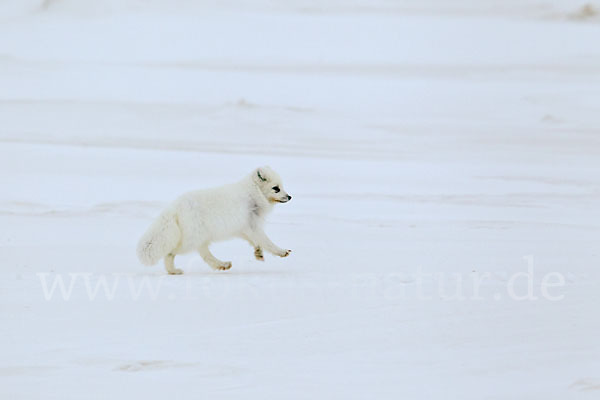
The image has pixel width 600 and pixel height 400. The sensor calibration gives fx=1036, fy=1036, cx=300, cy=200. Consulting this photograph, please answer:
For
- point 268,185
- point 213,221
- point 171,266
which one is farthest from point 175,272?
point 268,185

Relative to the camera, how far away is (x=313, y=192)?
12016 millimetres

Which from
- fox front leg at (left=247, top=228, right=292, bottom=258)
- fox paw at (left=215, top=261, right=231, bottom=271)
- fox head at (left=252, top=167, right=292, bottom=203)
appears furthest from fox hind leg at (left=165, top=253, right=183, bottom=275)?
fox head at (left=252, top=167, right=292, bottom=203)

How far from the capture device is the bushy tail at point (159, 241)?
22.6 ft

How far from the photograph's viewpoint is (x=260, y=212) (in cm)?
736

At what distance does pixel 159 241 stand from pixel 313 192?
17.2 ft

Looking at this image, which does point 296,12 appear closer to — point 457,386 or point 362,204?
point 362,204

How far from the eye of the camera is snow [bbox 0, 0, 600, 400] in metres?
4.79

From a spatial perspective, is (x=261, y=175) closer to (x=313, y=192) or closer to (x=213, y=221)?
(x=213, y=221)

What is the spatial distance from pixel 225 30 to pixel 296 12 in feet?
7.08

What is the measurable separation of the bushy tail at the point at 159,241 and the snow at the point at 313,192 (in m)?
0.17

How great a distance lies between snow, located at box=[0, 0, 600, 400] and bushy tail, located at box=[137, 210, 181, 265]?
17 cm

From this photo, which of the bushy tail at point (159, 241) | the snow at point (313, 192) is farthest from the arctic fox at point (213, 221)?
the snow at point (313, 192)

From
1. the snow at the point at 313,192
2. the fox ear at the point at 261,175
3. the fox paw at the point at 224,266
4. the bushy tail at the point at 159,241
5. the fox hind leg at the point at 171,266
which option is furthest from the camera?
the fox ear at the point at 261,175

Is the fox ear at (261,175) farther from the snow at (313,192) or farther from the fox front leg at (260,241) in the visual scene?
the snow at (313,192)
